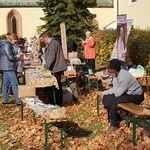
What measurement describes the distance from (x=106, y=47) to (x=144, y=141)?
456 inches

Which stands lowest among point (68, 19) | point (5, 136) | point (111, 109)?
point (5, 136)

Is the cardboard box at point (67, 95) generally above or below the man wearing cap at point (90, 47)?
below

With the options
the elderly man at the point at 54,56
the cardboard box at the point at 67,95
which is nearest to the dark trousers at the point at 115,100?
the elderly man at the point at 54,56

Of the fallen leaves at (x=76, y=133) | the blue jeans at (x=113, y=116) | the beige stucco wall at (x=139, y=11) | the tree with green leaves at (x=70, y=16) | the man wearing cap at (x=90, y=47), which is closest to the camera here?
the fallen leaves at (x=76, y=133)

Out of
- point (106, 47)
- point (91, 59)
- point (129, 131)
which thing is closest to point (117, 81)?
point (129, 131)

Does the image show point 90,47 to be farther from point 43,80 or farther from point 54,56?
point 43,80

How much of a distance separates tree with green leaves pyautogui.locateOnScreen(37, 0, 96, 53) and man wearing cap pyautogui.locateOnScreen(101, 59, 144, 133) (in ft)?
46.6

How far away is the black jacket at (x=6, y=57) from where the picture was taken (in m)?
8.52

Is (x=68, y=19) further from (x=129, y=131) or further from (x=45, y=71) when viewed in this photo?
(x=129, y=131)

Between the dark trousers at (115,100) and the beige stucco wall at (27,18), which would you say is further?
the beige stucco wall at (27,18)

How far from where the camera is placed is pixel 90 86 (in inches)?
434

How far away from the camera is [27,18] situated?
112ft

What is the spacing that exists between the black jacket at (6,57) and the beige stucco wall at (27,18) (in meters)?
25.5

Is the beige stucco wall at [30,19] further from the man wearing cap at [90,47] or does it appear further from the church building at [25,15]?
the man wearing cap at [90,47]
